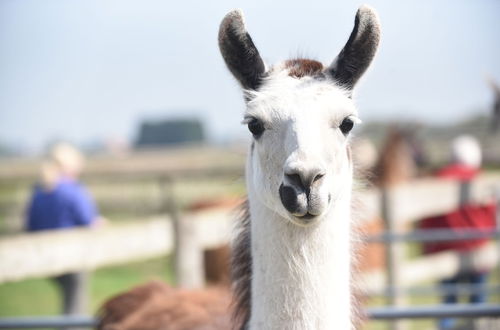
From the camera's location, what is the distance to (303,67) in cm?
287

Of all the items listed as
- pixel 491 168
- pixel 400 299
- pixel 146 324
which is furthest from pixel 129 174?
pixel 491 168

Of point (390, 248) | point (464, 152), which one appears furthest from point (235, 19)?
point (464, 152)

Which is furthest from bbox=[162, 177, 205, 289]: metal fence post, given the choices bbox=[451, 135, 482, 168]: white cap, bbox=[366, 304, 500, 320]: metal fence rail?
bbox=[451, 135, 482, 168]: white cap

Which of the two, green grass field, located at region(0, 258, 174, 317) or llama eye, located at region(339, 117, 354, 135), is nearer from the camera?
llama eye, located at region(339, 117, 354, 135)

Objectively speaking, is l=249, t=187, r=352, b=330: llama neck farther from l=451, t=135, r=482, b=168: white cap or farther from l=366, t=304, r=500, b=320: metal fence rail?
l=451, t=135, r=482, b=168: white cap

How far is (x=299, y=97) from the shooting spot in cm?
265

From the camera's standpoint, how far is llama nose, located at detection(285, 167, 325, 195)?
7.98 feet

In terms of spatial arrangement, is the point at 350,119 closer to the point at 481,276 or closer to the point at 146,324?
the point at 146,324

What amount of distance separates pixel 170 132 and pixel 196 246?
21.2 m

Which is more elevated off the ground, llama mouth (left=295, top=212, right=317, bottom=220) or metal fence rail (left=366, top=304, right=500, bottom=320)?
llama mouth (left=295, top=212, right=317, bottom=220)

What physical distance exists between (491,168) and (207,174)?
1432cm

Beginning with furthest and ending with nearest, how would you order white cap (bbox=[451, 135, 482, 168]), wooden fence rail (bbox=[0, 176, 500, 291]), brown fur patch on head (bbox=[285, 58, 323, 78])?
white cap (bbox=[451, 135, 482, 168]) < wooden fence rail (bbox=[0, 176, 500, 291]) < brown fur patch on head (bbox=[285, 58, 323, 78])

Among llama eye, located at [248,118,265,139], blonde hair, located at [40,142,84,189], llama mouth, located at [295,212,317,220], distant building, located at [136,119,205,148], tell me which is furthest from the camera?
distant building, located at [136,119,205,148]

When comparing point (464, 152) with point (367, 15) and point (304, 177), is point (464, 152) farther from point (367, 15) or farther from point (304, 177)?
point (304, 177)
